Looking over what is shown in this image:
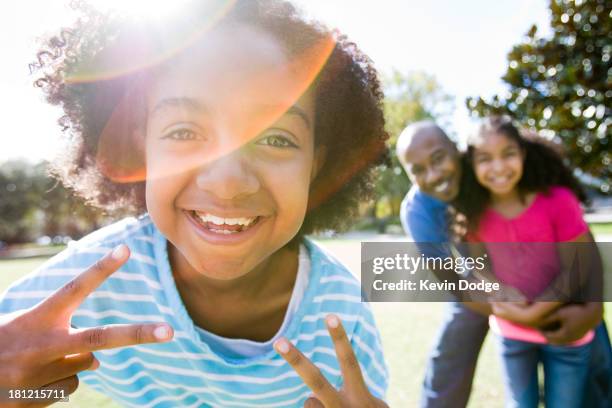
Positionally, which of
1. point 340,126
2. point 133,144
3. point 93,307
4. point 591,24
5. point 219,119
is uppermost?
point 591,24

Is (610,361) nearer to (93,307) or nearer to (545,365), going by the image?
(545,365)

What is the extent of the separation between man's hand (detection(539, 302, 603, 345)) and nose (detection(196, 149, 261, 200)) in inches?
77.3

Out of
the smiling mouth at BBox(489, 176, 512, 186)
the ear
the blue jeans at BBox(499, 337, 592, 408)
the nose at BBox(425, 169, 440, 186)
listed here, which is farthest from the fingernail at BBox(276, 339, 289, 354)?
the nose at BBox(425, 169, 440, 186)

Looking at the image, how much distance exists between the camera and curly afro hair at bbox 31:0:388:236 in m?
1.64

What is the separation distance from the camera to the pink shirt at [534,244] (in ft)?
8.51

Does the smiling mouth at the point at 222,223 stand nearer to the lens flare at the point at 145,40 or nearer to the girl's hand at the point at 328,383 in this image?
the girl's hand at the point at 328,383

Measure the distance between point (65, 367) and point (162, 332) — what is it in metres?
0.29

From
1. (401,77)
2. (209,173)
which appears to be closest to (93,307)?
(209,173)

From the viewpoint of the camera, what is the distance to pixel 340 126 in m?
2.00

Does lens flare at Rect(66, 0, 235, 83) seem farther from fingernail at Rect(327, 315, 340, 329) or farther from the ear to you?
fingernail at Rect(327, 315, 340, 329)

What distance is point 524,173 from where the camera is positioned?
2.89 meters

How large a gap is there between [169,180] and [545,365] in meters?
2.34

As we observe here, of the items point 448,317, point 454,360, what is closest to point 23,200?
point 448,317

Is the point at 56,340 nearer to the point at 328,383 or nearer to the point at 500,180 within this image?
the point at 328,383
